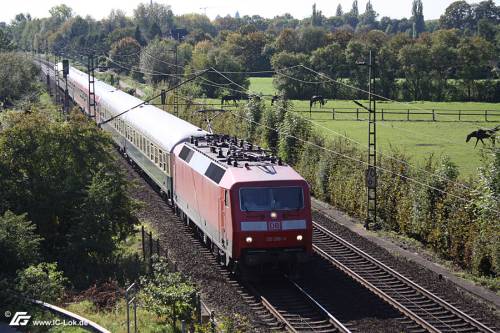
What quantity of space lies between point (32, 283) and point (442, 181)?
15.2 metres

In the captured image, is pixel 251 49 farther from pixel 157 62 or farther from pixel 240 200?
pixel 240 200

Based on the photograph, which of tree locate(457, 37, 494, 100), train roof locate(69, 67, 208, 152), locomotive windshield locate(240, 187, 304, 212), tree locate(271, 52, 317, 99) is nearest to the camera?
locomotive windshield locate(240, 187, 304, 212)

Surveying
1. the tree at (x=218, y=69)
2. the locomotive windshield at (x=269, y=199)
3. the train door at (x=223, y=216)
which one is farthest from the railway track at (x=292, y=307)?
the tree at (x=218, y=69)

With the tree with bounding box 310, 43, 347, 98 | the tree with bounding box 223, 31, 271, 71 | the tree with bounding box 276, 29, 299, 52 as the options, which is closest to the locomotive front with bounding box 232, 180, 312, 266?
the tree with bounding box 310, 43, 347, 98

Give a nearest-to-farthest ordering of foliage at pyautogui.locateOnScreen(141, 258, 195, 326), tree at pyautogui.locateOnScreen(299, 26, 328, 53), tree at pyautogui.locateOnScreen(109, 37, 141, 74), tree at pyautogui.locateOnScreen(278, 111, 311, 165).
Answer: foliage at pyautogui.locateOnScreen(141, 258, 195, 326)
tree at pyautogui.locateOnScreen(278, 111, 311, 165)
tree at pyautogui.locateOnScreen(299, 26, 328, 53)
tree at pyautogui.locateOnScreen(109, 37, 141, 74)

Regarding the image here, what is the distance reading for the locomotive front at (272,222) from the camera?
19.4 meters

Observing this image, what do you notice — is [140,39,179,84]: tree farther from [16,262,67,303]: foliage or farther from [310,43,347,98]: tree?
[16,262,67,303]: foliage

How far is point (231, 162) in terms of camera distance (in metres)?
21.1

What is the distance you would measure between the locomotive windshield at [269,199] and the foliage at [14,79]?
176 feet

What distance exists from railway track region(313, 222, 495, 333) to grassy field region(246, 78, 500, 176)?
717 inches

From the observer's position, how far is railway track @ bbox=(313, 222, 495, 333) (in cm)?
1725

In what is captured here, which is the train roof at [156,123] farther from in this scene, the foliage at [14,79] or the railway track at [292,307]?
the foliage at [14,79]

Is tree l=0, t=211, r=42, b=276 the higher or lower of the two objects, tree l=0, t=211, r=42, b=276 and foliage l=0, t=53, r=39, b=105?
the lower

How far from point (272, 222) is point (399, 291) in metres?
4.02
